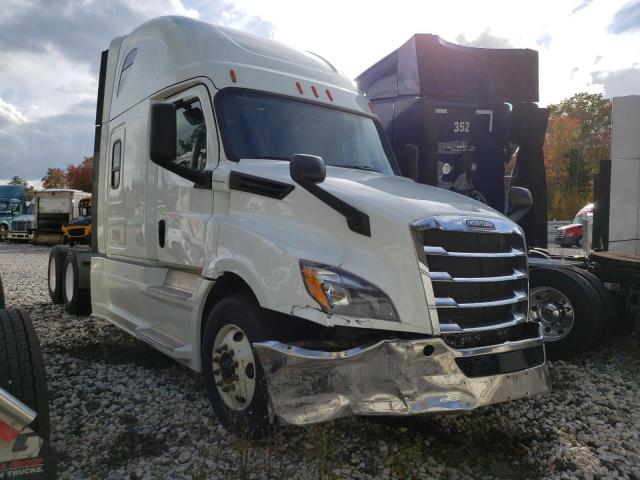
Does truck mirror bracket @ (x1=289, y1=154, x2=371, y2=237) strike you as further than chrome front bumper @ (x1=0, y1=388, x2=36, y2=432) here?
Yes

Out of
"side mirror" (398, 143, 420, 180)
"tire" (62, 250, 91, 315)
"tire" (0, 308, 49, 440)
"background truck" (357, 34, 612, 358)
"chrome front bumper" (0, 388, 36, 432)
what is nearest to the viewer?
"chrome front bumper" (0, 388, 36, 432)

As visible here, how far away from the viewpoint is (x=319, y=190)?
3.25m

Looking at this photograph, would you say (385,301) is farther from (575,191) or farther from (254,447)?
(575,191)

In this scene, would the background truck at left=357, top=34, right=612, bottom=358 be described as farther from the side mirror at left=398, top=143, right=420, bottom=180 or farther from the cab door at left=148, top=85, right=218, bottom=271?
the cab door at left=148, top=85, right=218, bottom=271

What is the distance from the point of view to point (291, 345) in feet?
9.68

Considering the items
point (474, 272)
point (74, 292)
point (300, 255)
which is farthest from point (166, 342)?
point (74, 292)

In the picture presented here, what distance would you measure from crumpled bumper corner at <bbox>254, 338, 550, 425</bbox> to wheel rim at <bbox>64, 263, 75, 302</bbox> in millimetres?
5861

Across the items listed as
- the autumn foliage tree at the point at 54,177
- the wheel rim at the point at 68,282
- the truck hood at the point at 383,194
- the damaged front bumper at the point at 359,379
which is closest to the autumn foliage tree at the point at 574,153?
the wheel rim at the point at 68,282

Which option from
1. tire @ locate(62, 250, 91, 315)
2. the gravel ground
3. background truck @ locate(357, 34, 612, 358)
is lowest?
the gravel ground

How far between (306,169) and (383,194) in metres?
0.53

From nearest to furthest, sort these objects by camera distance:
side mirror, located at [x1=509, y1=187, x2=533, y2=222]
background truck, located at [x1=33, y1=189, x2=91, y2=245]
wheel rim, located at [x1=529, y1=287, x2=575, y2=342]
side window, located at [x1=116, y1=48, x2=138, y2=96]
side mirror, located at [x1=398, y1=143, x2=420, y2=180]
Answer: side mirror, located at [x1=509, y1=187, x2=533, y2=222]
side mirror, located at [x1=398, y1=143, x2=420, y2=180]
wheel rim, located at [x1=529, y1=287, x2=575, y2=342]
side window, located at [x1=116, y1=48, x2=138, y2=96]
background truck, located at [x1=33, y1=189, x2=91, y2=245]

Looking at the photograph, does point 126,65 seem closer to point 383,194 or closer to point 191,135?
point 191,135

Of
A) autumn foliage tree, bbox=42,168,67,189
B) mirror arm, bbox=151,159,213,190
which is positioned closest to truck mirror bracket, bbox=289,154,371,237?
mirror arm, bbox=151,159,213,190

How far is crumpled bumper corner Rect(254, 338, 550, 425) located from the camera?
2867mm
